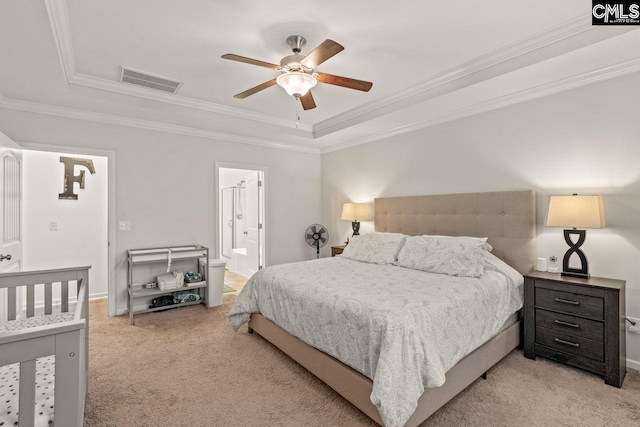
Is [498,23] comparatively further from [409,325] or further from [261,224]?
[261,224]

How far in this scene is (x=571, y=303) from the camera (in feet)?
8.08

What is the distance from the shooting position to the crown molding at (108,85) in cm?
211

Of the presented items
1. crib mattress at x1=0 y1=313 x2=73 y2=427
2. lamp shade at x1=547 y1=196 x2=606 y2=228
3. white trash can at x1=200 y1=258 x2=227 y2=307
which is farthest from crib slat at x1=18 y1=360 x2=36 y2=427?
lamp shade at x1=547 y1=196 x2=606 y2=228

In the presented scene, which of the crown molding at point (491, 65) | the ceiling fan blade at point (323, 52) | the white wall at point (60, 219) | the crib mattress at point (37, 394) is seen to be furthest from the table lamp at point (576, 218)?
the white wall at point (60, 219)

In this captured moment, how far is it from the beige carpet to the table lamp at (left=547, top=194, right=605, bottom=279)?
840 millimetres

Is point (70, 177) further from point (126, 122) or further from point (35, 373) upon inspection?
point (35, 373)

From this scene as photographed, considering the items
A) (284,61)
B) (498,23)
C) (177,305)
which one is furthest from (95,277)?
(498,23)

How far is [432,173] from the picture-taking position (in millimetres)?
3934

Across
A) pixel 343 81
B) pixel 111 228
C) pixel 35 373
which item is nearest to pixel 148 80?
pixel 111 228

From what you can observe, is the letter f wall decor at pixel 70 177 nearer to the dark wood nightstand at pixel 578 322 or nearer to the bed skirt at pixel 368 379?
the bed skirt at pixel 368 379

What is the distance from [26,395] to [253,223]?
14.6 feet

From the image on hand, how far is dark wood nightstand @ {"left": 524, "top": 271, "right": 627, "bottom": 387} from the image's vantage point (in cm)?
227

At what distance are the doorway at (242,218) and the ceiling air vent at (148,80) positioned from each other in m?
1.37

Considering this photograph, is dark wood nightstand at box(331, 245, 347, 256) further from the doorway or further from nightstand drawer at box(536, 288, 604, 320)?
Result: nightstand drawer at box(536, 288, 604, 320)
